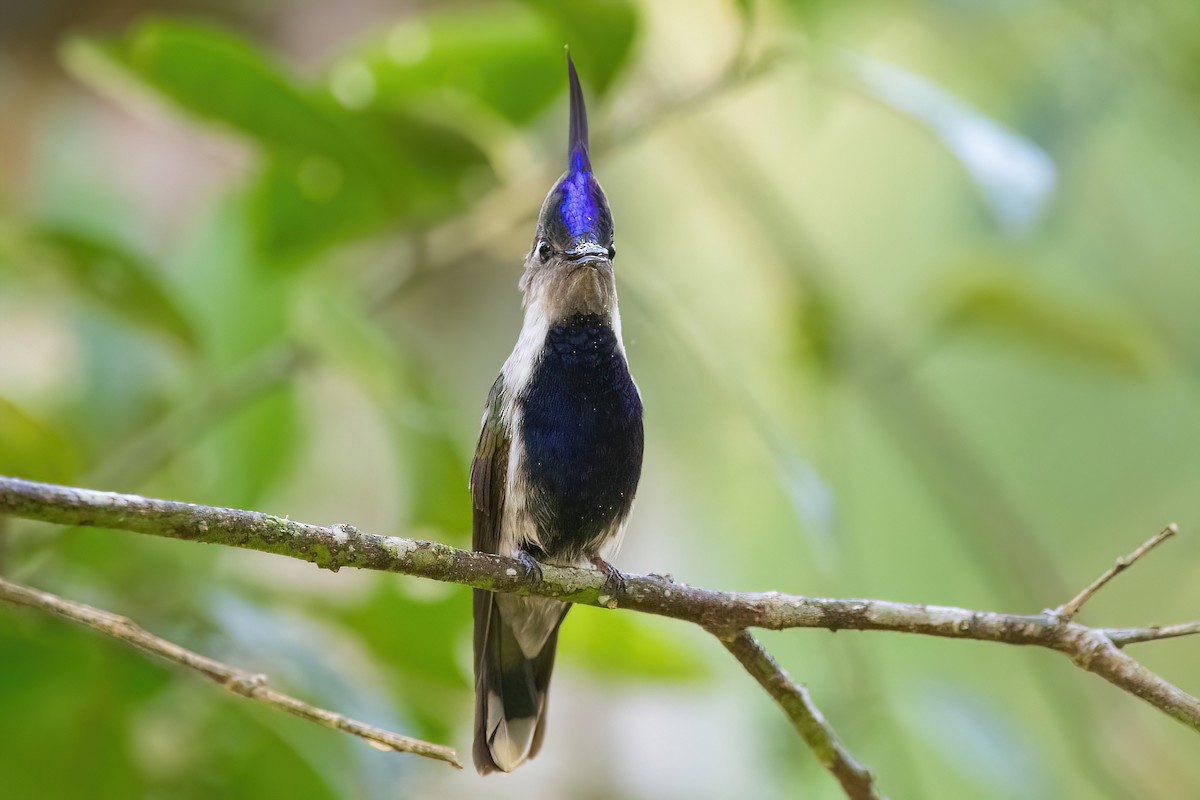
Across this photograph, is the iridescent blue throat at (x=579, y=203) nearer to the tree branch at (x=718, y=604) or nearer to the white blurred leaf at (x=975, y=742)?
the tree branch at (x=718, y=604)

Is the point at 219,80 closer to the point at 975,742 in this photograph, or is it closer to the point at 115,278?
the point at 115,278

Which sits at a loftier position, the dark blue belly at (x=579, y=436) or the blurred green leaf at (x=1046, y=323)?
the blurred green leaf at (x=1046, y=323)

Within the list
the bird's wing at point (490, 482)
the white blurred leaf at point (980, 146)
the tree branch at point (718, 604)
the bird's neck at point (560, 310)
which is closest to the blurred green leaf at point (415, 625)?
the bird's wing at point (490, 482)

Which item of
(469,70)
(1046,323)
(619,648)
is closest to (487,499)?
(619,648)

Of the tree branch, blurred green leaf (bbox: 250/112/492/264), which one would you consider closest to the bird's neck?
blurred green leaf (bbox: 250/112/492/264)

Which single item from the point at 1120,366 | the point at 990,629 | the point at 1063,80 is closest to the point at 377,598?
the point at 990,629

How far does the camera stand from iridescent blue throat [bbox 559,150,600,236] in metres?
2.71

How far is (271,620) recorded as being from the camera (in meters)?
3.19

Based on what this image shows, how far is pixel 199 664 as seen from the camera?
1656mm

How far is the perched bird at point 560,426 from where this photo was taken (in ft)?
9.15

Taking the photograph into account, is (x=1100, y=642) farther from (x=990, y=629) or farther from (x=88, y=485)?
(x=88, y=485)

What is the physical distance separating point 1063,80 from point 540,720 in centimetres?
332

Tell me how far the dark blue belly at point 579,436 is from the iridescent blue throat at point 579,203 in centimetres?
25

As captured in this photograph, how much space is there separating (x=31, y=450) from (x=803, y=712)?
1821 mm
